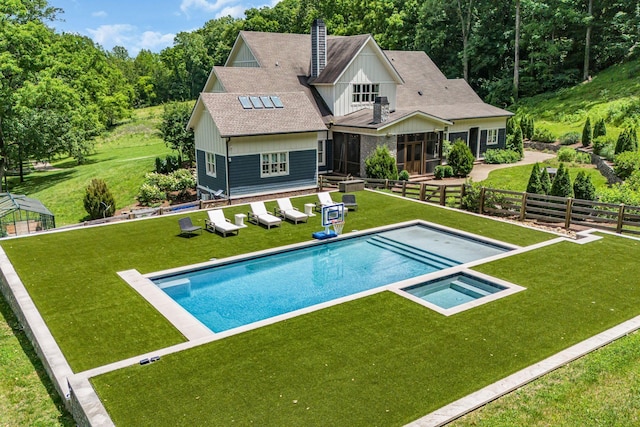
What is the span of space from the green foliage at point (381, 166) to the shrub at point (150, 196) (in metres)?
11.7

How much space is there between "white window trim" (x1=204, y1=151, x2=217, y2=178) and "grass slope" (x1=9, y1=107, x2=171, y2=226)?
6.71 meters

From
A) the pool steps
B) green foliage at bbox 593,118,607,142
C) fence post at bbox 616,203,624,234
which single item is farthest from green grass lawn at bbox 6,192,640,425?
green foliage at bbox 593,118,607,142

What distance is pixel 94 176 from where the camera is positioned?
38.6 meters

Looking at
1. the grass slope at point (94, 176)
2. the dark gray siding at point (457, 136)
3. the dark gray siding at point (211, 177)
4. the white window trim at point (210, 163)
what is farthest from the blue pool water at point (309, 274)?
the grass slope at point (94, 176)

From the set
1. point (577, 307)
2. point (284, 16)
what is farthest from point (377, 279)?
point (284, 16)

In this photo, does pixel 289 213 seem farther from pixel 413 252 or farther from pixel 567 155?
pixel 567 155

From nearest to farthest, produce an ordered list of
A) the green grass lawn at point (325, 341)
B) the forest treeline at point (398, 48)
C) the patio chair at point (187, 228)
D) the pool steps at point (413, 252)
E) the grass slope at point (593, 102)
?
the green grass lawn at point (325, 341) < the pool steps at point (413, 252) < the patio chair at point (187, 228) < the forest treeline at point (398, 48) < the grass slope at point (593, 102)

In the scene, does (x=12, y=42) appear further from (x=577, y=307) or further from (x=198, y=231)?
(x=577, y=307)

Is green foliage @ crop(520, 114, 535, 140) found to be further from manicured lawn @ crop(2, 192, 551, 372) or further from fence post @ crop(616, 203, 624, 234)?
fence post @ crop(616, 203, 624, 234)

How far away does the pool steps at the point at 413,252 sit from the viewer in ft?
53.1

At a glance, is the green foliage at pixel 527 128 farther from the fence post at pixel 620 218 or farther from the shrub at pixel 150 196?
the shrub at pixel 150 196

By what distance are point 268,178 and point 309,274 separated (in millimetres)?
11399

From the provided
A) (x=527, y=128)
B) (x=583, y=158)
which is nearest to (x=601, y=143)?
(x=583, y=158)

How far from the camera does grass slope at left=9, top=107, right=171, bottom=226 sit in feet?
107
